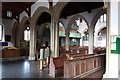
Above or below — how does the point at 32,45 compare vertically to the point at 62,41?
below

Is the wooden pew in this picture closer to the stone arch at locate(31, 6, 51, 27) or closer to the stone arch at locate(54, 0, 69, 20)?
the stone arch at locate(54, 0, 69, 20)

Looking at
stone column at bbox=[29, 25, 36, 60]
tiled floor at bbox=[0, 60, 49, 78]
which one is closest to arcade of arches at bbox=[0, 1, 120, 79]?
stone column at bbox=[29, 25, 36, 60]

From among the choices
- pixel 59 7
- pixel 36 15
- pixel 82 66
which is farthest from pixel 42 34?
pixel 82 66

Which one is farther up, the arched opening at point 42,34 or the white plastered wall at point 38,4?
the white plastered wall at point 38,4

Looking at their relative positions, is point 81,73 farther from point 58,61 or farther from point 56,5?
point 56,5

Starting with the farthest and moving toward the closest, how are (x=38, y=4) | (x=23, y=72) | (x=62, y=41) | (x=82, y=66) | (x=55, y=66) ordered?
(x=62, y=41) < (x=38, y=4) < (x=23, y=72) < (x=55, y=66) < (x=82, y=66)

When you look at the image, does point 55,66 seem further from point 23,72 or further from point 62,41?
point 62,41

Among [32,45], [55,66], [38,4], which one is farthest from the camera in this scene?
[32,45]

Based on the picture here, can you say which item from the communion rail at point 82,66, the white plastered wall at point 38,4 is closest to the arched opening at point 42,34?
the white plastered wall at point 38,4

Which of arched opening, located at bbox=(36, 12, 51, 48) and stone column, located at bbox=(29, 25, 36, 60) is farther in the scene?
arched opening, located at bbox=(36, 12, 51, 48)

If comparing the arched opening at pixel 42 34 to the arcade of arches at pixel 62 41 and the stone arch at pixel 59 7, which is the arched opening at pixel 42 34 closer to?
the arcade of arches at pixel 62 41

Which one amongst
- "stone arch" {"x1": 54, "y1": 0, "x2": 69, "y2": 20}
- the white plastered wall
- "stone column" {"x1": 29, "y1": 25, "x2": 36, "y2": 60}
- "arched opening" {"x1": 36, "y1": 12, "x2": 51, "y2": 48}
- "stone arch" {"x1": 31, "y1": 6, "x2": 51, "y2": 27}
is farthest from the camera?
"arched opening" {"x1": 36, "y1": 12, "x2": 51, "y2": 48}

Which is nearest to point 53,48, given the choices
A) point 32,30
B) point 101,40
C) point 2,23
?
point 32,30

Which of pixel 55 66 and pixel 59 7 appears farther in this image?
pixel 59 7
